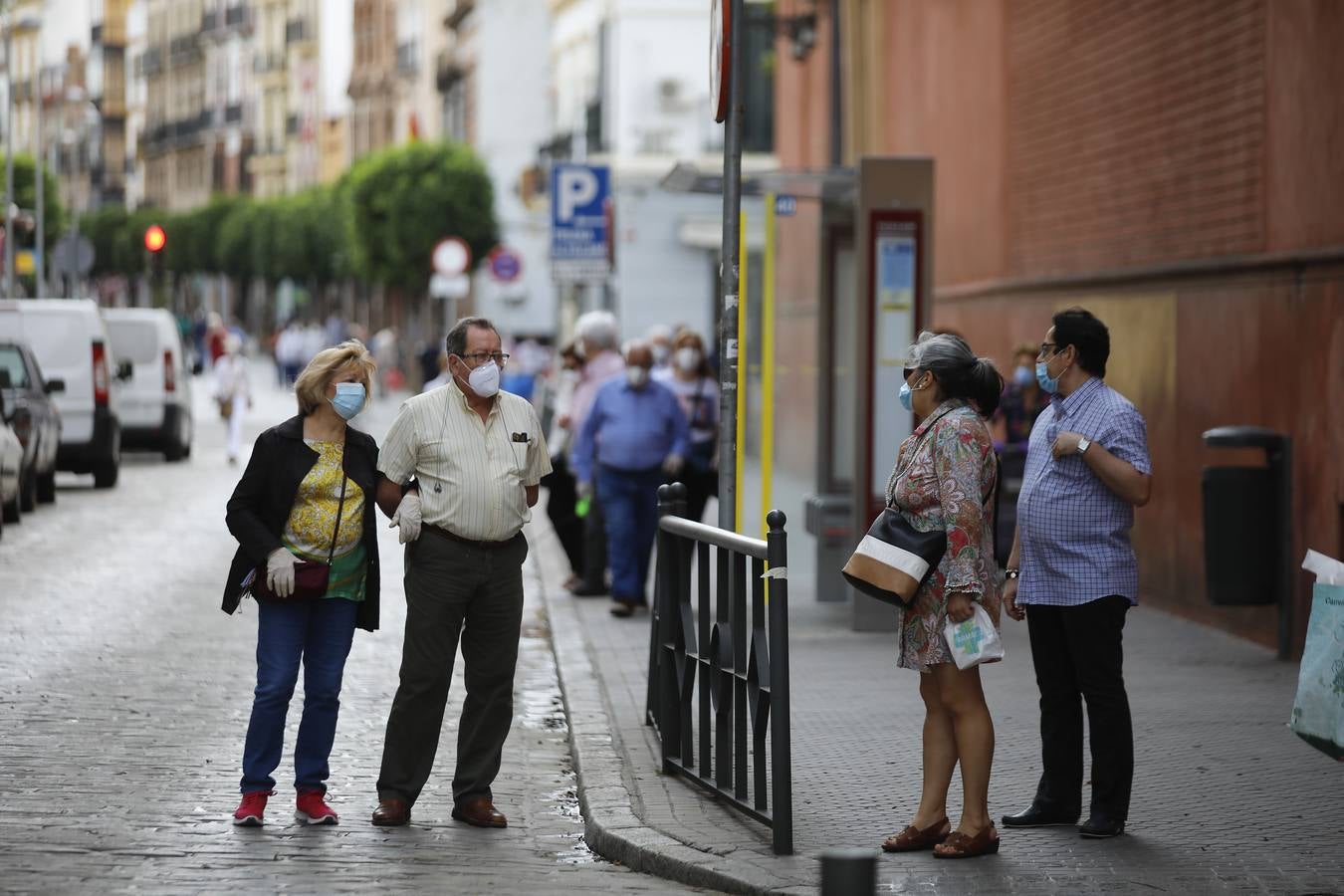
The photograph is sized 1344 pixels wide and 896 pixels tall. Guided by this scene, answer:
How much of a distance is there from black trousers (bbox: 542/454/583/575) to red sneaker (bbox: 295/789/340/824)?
834cm

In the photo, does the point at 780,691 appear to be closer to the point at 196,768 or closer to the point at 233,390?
the point at 196,768

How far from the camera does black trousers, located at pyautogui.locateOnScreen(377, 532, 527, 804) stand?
8.12 m

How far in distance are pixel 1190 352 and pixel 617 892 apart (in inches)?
328

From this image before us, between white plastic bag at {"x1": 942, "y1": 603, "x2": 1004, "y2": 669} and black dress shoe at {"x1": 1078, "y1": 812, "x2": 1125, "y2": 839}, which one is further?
black dress shoe at {"x1": 1078, "y1": 812, "x2": 1125, "y2": 839}

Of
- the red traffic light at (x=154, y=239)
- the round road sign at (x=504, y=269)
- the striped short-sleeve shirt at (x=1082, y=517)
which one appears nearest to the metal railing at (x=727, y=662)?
the striped short-sleeve shirt at (x=1082, y=517)

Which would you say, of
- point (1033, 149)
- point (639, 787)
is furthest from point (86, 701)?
point (1033, 149)

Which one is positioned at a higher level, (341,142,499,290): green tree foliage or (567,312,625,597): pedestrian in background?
(341,142,499,290): green tree foliage

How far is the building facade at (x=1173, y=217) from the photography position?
12.7 metres

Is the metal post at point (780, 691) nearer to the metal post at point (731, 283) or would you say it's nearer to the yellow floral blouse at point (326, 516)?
the yellow floral blouse at point (326, 516)

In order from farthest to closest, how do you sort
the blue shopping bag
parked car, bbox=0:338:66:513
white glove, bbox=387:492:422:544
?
parked car, bbox=0:338:66:513, white glove, bbox=387:492:422:544, the blue shopping bag

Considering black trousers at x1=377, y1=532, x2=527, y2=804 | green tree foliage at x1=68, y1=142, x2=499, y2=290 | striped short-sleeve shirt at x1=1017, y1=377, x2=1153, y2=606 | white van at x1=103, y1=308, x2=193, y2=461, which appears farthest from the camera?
green tree foliage at x1=68, y1=142, x2=499, y2=290

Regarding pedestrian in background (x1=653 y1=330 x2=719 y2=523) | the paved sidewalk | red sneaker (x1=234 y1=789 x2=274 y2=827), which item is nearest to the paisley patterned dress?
the paved sidewalk

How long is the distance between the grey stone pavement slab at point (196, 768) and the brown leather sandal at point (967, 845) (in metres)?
0.80

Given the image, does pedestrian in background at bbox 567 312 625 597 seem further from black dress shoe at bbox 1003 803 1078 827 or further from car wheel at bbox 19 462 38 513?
car wheel at bbox 19 462 38 513
